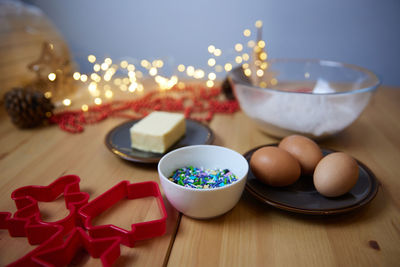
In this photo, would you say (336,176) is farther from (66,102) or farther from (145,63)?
(145,63)

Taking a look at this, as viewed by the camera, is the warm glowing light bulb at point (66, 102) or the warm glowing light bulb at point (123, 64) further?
the warm glowing light bulb at point (123, 64)

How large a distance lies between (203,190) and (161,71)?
1.38 meters

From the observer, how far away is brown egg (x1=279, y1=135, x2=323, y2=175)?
692 millimetres

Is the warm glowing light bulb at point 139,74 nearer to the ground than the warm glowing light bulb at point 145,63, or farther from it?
nearer to the ground

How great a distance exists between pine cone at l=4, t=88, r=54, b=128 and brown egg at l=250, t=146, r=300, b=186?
77 centimetres

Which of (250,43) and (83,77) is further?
(250,43)

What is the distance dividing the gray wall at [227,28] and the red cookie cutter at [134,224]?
1.20 m

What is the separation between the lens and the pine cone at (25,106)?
3.38 feet

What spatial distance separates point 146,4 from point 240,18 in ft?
1.66

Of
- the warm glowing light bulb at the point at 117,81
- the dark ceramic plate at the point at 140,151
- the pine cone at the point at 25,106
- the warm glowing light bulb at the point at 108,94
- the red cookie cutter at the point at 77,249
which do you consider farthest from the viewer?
the warm glowing light bulb at the point at 117,81

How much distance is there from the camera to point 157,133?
2.68 ft

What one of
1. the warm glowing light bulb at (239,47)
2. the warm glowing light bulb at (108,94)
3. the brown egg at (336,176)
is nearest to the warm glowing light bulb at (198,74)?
the warm glowing light bulb at (239,47)

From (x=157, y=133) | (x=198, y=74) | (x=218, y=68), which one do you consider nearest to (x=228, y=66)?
(x=218, y=68)

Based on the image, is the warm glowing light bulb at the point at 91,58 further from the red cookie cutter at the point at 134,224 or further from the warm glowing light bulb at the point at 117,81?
the red cookie cutter at the point at 134,224
